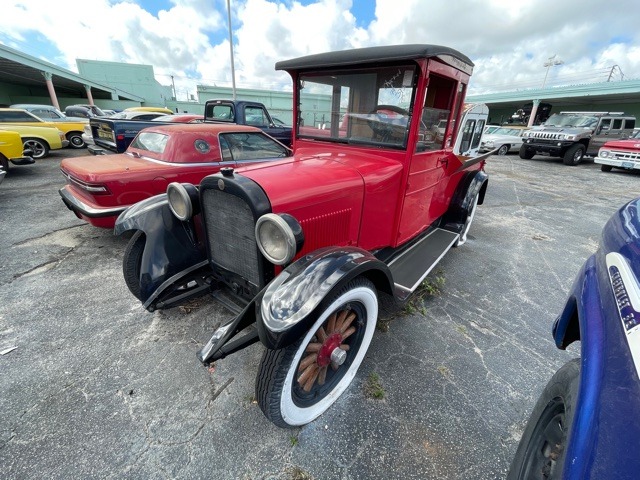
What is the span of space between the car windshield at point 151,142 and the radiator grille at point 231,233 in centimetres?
309

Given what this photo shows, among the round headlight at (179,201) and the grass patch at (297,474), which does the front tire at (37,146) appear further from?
the grass patch at (297,474)

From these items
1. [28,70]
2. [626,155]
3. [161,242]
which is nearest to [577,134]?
[626,155]

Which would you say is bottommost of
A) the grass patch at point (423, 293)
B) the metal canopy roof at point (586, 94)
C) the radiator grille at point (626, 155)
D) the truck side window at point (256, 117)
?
the grass patch at point (423, 293)

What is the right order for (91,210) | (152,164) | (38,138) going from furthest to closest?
(38,138) < (152,164) < (91,210)

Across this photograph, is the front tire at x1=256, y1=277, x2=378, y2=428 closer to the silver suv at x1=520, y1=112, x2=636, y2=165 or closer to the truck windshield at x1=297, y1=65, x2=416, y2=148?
the truck windshield at x1=297, y1=65, x2=416, y2=148

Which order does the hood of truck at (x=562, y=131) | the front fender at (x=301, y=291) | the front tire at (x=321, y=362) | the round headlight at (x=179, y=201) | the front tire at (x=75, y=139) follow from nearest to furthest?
1. the front fender at (x=301, y=291)
2. the front tire at (x=321, y=362)
3. the round headlight at (x=179, y=201)
4. the front tire at (x=75, y=139)
5. the hood of truck at (x=562, y=131)

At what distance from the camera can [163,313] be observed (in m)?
2.81

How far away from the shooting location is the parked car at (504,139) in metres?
14.4

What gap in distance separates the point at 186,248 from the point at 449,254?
346cm

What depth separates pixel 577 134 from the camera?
12289mm

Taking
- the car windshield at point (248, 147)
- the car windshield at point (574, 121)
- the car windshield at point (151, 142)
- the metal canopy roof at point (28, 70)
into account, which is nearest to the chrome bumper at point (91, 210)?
the car windshield at point (151, 142)

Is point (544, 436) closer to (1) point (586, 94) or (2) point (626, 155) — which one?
(2) point (626, 155)

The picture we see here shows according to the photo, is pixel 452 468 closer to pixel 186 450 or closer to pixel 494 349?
pixel 494 349

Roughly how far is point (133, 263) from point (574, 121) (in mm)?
17154
